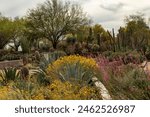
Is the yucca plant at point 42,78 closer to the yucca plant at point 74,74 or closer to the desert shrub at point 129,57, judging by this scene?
the yucca plant at point 74,74

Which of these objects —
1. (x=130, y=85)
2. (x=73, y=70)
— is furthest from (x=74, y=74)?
(x=130, y=85)

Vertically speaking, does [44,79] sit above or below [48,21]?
below

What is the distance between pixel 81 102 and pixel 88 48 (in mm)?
35996

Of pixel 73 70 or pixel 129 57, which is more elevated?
pixel 129 57

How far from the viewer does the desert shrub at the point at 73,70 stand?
11.9m

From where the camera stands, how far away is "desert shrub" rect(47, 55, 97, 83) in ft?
39.0

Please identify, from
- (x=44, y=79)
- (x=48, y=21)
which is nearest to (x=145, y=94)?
(x=44, y=79)

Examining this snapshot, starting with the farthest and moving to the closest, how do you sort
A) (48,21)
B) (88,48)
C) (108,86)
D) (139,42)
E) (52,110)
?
(48,21)
(88,48)
(139,42)
(108,86)
(52,110)

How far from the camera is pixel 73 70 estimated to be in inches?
470

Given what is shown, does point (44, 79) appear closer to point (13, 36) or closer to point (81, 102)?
point (81, 102)

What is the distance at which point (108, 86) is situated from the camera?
930 cm

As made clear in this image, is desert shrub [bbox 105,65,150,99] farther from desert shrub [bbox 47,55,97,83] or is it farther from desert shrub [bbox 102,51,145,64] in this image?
desert shrub [bbox 102,51,145,64]

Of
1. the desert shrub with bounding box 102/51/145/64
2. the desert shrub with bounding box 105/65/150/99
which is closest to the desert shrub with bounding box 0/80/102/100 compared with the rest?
the desert shrub with bounding box 105/65/150/99

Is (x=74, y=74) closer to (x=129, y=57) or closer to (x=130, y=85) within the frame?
(x=130, y=85)
